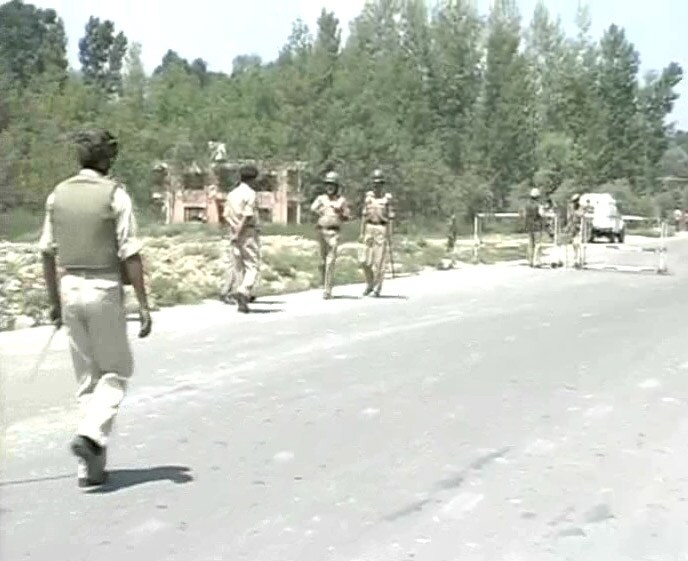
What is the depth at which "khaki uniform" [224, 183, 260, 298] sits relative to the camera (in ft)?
61.6

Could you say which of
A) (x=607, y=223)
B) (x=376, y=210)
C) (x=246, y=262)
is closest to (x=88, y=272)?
(x=246, y=262)

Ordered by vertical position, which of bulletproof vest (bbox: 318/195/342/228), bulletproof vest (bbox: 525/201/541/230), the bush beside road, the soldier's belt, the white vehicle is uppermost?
the soldier's belt

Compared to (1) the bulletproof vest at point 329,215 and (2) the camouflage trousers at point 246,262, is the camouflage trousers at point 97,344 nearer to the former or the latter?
(2) the camouflage trousers at point 246,262

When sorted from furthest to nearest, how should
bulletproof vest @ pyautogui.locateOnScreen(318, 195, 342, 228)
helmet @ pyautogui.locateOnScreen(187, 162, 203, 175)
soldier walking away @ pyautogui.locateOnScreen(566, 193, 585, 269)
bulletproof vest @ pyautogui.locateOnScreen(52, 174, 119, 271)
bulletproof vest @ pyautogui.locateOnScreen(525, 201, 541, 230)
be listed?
helmet @ pyautogui.locateOnScreen(187, 162, 203, 175) < soldier walking away @ pyautogui.locateOnScreen(566, 193, 585, 269) < bulletproof vest @ pyautogui.locateOnScreen(525, 201, 541, 230) < bulletproof vest @ pyautogui.locateOnScreen(318, 195, 342, 228) < bulletproof vest @ pyautogui.locateOnScreen(52, 174, 119, 271)

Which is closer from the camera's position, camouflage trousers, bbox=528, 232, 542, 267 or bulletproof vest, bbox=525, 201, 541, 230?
bulletproof vest, bbox=525, 201, 541, 230

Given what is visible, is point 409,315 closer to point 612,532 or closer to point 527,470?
point 527,470

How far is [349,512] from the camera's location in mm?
7691

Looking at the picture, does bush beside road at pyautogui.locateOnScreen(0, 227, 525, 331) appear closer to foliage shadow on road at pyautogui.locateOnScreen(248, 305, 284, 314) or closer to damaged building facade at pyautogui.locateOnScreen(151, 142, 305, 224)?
foliage shadow on road at pyautogui.locateOnScreen(248, 305, 284, 314)

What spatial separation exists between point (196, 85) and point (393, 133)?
1220 cm

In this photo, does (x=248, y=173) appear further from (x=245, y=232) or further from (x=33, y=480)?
(x=33, y=480)

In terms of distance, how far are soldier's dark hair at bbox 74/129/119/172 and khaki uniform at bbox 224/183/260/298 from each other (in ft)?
34.4

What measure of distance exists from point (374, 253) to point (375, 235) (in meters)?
0.27

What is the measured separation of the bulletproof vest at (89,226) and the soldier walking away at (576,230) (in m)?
26.0

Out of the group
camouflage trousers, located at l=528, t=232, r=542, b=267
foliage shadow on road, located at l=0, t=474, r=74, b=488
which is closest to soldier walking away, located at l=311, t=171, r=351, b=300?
camouflage trousers, located at l=528, t=232, r=542, b=267
